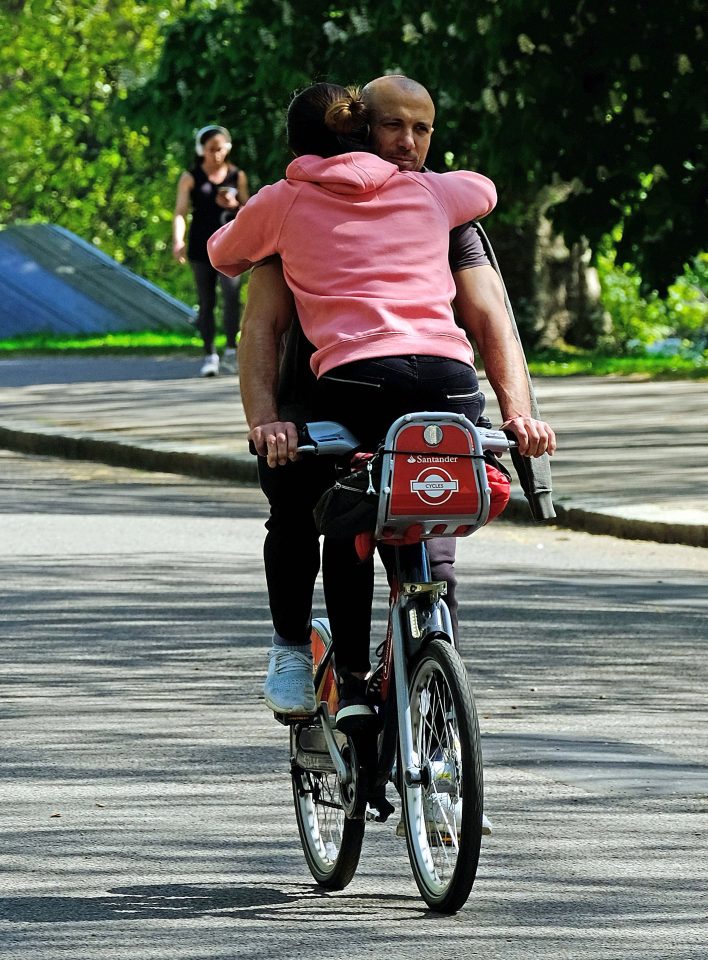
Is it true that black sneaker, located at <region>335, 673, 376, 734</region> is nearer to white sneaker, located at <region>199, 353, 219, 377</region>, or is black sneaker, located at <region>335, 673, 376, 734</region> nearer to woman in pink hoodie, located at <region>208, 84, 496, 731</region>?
woman in pink hoodie, located at <region>208, 84, 496, 731</region>

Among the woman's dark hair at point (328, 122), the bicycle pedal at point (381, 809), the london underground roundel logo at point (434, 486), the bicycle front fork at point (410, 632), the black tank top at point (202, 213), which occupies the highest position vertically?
the woman's dark hair at point (328, 122)

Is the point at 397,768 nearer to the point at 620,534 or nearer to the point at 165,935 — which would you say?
the point at 165,935

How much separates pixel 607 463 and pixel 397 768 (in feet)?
29.5

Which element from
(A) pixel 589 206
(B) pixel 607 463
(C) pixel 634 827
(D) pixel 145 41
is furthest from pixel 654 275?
(D) pixel 145 41

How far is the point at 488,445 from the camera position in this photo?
14.8 feet

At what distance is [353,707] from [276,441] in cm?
65

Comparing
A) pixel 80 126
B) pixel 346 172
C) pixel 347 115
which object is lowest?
pixel 80 126

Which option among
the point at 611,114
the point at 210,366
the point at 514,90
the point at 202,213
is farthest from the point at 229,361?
the point at 611,114

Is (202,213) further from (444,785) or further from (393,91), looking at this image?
(444,785)

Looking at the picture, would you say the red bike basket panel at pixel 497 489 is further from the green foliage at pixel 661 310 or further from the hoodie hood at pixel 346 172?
the green foliage at pixel 661 310

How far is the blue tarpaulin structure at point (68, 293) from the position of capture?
29.9 meters

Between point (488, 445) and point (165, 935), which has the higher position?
point (488, 445)

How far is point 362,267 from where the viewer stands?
15.3ft

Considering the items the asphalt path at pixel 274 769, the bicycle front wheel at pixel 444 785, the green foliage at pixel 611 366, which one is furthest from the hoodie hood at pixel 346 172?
the green foliage at pixel 611 366
